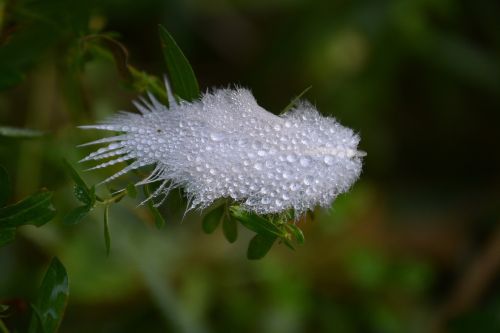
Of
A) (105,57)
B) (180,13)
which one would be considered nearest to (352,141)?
(105,57)

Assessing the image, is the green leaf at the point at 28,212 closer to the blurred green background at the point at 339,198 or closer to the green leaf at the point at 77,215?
the green leaf at the point at 77,215

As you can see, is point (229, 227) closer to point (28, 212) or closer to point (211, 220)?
point (211, 220)

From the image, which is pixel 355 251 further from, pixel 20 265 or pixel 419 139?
pixel 20 265

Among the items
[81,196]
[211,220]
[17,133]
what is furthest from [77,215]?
[17,133]

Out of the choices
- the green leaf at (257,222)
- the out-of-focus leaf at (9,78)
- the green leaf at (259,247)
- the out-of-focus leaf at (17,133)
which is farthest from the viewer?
the out-of-focus leaf at (17,133)

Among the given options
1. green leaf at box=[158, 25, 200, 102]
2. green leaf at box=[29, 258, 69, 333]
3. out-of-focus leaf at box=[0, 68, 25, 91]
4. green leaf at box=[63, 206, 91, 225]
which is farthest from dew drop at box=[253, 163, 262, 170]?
out-of-focus leaf at box=[0, 68, 25, 91]

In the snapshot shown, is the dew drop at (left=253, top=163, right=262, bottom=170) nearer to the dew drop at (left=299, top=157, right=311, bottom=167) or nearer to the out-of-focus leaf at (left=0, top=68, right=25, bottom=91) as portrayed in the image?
the dew drop at (left=299, top=157, right=311, bottom=167)

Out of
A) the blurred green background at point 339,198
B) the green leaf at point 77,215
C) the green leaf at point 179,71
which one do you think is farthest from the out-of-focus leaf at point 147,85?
the blurred green background at point 339,198
